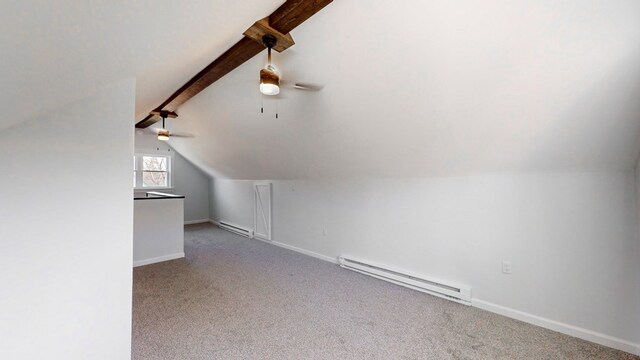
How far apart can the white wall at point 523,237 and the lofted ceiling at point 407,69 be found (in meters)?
0.21

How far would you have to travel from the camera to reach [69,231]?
1.52m

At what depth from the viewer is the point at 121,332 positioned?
169 cm

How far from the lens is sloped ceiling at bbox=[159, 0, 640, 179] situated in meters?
1.51

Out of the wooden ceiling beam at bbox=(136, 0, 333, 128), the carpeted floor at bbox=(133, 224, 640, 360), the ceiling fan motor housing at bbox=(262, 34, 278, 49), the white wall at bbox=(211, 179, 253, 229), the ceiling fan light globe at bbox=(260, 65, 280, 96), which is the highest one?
the wooden ceiling beam at bbox=(136, 0, 333, 128)

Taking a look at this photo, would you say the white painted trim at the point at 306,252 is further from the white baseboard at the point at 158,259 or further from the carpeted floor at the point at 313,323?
the white baseboard at the point at 158,259

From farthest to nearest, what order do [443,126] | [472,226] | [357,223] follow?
[357,223], [472,226], [443,126]

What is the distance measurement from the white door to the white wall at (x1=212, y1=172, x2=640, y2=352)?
80.4 inches

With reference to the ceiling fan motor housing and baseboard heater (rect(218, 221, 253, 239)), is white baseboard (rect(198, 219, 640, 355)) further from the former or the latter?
baseboard heater (rect(218, 221, 253, 239))

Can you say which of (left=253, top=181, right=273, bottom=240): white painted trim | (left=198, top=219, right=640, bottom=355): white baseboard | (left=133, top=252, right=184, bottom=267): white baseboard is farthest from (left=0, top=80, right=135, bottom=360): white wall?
(left=253, top=181, right=273, bottom=240): white painted trim

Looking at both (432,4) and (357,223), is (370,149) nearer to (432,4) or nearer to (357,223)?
(357,223)

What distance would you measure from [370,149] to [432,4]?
5.29 feet

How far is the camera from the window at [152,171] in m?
6.43

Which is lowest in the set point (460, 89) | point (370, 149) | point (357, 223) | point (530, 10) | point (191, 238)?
point (191, 238)

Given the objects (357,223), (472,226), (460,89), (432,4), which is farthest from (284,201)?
(432,4)
